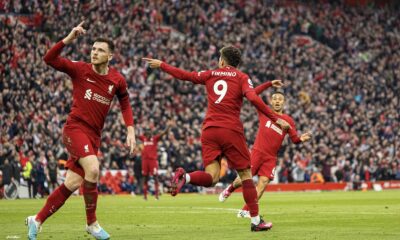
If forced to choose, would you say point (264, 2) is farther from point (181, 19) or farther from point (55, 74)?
point (55, 74)

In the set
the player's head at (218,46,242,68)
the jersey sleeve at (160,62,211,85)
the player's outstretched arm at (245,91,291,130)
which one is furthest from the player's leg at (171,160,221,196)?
the player's head at (218,46,242,68)

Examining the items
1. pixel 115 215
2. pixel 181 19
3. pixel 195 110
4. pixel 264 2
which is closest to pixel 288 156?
pixel 195 110

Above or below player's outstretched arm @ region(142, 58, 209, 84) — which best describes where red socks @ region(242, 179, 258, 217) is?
below

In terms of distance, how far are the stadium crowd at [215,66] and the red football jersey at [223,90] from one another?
2114 cm

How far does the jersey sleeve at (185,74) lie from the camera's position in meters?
13.8

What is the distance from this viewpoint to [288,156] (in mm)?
44844

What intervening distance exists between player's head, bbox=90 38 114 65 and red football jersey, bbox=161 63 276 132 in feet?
5.81

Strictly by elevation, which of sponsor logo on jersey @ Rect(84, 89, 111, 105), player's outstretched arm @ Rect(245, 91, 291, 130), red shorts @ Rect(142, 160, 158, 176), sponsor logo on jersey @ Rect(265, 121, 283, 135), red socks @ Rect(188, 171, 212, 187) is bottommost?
red shorts @ Rect(142, 160, 158, 176)

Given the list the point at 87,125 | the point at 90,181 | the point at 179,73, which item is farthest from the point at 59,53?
the point at 179,73

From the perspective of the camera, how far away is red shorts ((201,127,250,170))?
13.8m

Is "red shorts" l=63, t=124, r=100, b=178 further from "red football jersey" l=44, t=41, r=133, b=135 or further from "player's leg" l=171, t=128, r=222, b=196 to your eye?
"player's leg" l=171, t=128, r=222, b=196

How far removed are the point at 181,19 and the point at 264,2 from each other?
884 cm

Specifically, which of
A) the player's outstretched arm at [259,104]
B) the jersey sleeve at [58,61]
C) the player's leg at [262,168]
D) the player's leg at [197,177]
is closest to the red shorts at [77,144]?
the jersey sleeve at [58,61]

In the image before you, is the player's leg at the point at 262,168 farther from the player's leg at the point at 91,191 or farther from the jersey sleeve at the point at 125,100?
the player's leg at the point at 91,191
